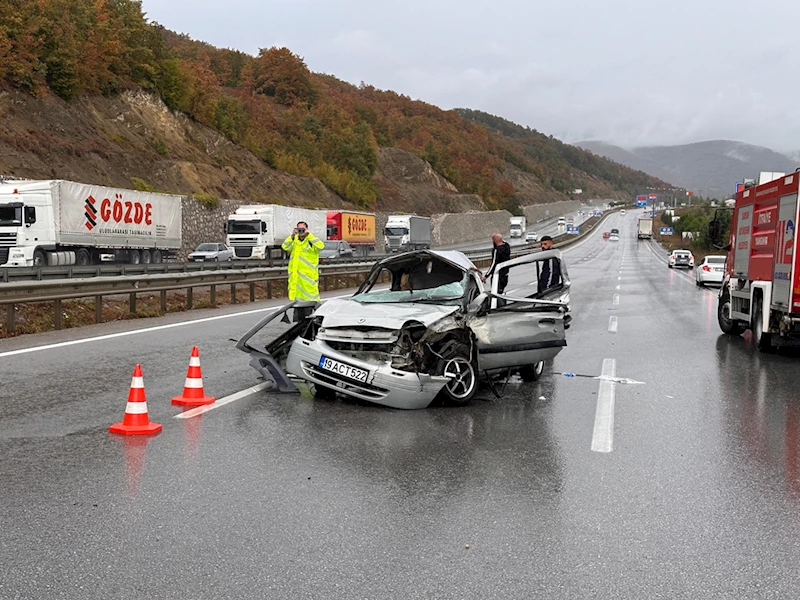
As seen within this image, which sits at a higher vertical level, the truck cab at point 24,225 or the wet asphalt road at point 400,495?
the truck cab at point 24,225

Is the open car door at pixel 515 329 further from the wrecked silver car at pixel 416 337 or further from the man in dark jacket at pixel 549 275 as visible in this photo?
the man in dark jacket at pixel 549 275

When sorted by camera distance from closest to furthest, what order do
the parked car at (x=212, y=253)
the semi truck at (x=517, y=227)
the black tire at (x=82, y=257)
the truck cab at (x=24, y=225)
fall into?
the truck cab at (x=24, y=225)
the black tire at (x=82, y=257)
the parked car at (x=212, y=253)
the semi truck at (x=517, y=227)

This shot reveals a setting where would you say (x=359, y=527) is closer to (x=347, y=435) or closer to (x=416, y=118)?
(x=347, y=435)

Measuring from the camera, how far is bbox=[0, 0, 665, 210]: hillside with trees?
46.2 metres

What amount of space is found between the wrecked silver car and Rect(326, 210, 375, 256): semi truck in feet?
149

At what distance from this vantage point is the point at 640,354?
12.8 metres

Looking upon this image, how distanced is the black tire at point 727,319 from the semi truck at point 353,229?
40.4m

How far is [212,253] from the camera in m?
42.7

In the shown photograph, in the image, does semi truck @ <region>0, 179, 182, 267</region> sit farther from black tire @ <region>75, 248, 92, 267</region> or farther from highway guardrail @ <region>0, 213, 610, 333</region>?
highway guardrail @ <region>0, 213, 610, 333</region>

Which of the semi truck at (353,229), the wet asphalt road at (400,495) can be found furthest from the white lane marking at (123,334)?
the semi truck at (353,229)

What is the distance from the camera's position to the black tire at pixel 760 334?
1309cm

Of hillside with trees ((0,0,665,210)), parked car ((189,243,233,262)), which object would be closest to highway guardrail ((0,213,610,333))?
parked car ((189,243,233,262))

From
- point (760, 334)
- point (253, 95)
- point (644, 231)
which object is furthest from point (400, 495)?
point (644, 231)

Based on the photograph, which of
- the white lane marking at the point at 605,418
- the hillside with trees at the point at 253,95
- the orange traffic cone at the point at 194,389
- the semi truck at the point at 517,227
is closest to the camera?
the white lane marking at the point at 605,418
